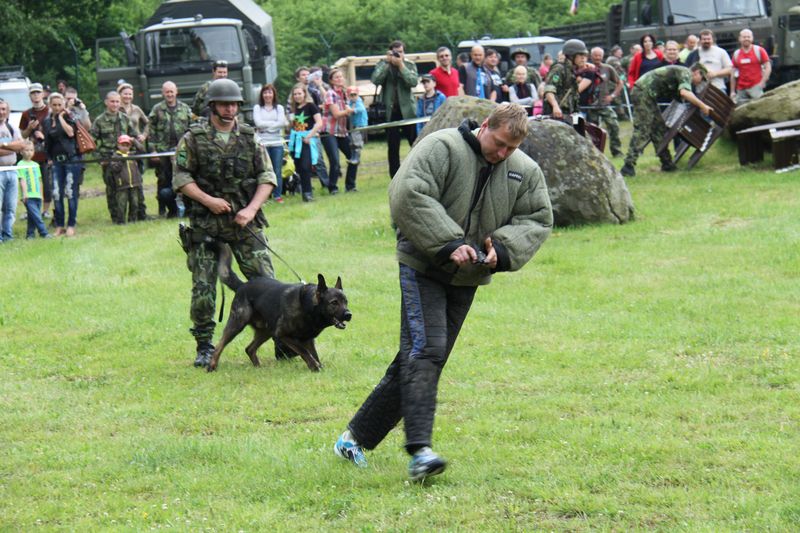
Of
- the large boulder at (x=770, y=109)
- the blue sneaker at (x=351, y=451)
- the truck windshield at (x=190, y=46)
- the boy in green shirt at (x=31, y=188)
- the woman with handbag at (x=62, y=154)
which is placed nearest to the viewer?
the blue sneaker at (x=351, y=451)

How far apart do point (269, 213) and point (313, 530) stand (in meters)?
12.4

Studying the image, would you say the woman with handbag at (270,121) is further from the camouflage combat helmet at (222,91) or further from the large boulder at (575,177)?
the camouflage combat helmet at (222,91)

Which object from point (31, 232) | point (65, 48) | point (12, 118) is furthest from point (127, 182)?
point (65, 48)

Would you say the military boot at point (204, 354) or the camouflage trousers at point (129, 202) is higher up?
the military boot at point (204, 354)

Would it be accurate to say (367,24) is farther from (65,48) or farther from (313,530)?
(313,530)

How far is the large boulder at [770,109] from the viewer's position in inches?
728

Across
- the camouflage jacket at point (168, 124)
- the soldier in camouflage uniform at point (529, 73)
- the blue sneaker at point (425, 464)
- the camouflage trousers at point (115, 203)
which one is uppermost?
the soldier in camouflage uniform at point (529, 73)

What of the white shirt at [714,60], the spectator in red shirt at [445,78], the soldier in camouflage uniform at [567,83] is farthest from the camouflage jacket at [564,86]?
the white shirt at [714,60]

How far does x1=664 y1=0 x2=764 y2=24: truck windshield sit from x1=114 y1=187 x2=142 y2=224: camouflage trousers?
540 inches

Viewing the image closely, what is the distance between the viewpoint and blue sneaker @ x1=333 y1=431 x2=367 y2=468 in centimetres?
647

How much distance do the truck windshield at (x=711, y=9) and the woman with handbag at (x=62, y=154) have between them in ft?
48.0

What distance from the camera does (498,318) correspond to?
10.6 m

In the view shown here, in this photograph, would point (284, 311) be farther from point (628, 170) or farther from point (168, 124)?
point (628, 170)

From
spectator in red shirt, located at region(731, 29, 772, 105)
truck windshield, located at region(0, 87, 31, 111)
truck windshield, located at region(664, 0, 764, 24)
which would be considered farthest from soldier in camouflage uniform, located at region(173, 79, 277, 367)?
truck windshield, located at region(664, 0, 764, 24)
